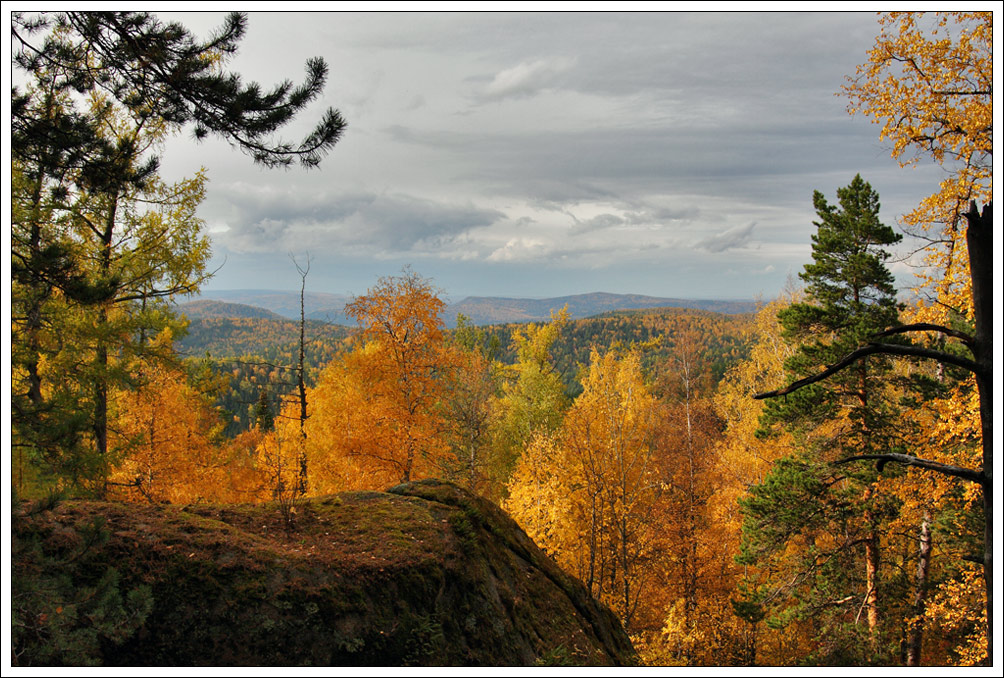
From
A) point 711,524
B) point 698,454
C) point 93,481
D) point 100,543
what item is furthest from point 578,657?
point 698,454

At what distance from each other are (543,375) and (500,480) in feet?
29.4

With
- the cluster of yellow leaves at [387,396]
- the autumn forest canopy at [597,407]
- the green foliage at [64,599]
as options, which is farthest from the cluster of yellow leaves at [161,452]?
the green foliage at [64,599]

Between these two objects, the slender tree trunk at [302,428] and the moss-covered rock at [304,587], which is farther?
the slender tree trunk at [302,428]

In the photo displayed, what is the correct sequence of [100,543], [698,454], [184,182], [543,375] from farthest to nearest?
1. [543,375]
2. [698,454]
3. [184,182]
4. [100,543]

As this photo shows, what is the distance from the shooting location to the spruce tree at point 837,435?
10430 mm

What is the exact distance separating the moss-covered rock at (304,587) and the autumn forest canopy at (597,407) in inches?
9.9

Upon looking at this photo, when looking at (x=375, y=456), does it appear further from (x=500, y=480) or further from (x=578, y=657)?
(x=500, y=480)

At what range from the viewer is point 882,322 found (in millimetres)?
10297

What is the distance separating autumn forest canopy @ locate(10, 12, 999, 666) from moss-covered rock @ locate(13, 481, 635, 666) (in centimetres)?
25

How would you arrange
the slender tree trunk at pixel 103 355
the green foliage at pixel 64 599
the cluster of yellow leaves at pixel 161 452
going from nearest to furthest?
the green foliage at pixel 64 599, the slender tree trunk at pixel 103 355, the cluster of yellow leaves at pixel 161 452

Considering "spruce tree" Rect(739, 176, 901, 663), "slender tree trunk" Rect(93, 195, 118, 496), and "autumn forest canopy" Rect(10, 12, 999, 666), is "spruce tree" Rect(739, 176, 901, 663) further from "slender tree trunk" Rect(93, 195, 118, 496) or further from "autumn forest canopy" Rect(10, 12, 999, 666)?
"slender tree trunk" Rect(93, 195, 118, 496)

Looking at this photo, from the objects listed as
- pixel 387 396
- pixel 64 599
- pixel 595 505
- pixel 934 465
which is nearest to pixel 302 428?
pixel 387 396

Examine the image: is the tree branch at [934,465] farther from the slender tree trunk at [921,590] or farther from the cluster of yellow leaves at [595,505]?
the cluster of yellow leaves at [595,505]

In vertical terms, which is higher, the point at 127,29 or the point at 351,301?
the point at 127,29
